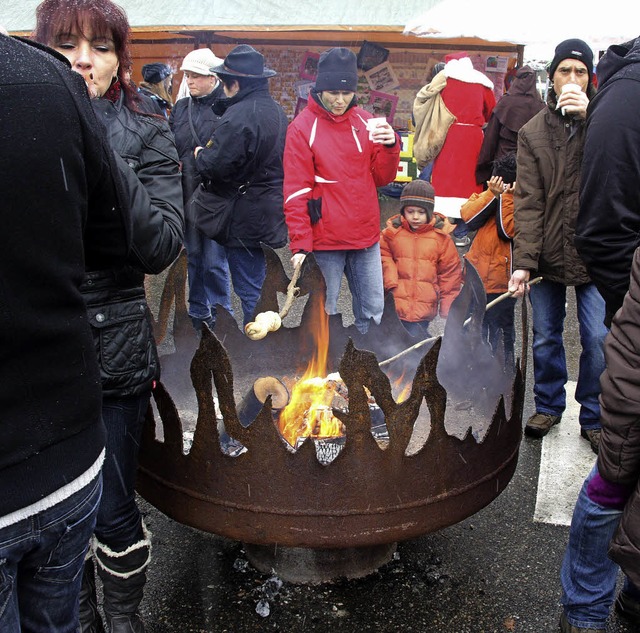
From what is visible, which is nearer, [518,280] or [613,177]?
[613,177]

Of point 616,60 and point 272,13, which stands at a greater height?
point 616,60

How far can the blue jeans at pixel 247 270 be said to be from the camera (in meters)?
5.28

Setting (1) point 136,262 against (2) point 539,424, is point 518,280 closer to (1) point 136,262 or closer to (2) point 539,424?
(2) point 539,424

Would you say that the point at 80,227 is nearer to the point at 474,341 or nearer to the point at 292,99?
the point at 474,341

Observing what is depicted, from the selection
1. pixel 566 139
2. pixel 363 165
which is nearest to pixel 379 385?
pixel 566 139

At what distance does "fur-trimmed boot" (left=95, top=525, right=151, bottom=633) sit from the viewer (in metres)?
2.33

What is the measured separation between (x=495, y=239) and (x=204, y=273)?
2.23 m

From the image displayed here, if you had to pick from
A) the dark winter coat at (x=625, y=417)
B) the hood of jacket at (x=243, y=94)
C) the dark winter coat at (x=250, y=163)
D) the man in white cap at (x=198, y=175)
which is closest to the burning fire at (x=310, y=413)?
the dark winter coat at (x=625, y=417)

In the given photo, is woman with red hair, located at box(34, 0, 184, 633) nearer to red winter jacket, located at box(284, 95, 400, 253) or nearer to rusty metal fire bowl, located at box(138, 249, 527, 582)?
rusty metal fire bowl, located at box(138, 249, 527, 582)

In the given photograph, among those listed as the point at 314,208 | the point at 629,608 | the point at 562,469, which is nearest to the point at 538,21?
the point at 314,208

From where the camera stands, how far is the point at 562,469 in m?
3.79

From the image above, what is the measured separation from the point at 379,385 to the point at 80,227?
1.14 metres

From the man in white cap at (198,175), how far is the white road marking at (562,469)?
259 cm

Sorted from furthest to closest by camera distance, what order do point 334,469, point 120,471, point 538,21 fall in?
point 538,21, point 334,469, point 120,471
